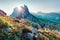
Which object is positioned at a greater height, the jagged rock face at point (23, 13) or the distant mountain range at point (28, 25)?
the jagged rock face at point (23, 13)

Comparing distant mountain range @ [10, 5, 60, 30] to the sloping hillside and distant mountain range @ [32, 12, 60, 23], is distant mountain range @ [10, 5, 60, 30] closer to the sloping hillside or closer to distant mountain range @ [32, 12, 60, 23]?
distant mountain range @ [32, 12, 60, 23]

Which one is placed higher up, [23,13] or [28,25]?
[23,13]

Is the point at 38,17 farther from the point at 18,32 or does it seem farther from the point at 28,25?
the point at 18,32

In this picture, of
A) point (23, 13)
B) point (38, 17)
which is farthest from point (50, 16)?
point (23, 13)

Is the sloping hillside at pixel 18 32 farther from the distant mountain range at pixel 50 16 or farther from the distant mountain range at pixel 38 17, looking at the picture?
the distant mountain range at pixel 50 16

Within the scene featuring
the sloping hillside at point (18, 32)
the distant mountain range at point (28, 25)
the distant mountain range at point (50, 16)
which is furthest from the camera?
the distant mountain range at point (50, 16)

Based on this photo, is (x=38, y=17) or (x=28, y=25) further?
(x=38, y=17)

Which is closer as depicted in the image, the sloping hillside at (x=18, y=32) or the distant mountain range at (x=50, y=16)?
the sloping hillside at (x=18, y=32)

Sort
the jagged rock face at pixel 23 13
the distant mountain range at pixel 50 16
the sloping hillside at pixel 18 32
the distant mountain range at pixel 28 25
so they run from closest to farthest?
the sloping hillside at pixel 18 32, the distant mountain range at pixel 28 25, the jagged rock face at pixel 23 13, the distant mountain range at pixel 50 16

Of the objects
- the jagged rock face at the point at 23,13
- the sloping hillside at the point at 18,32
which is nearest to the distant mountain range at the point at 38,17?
the jagged rock face at the point at 23,13
